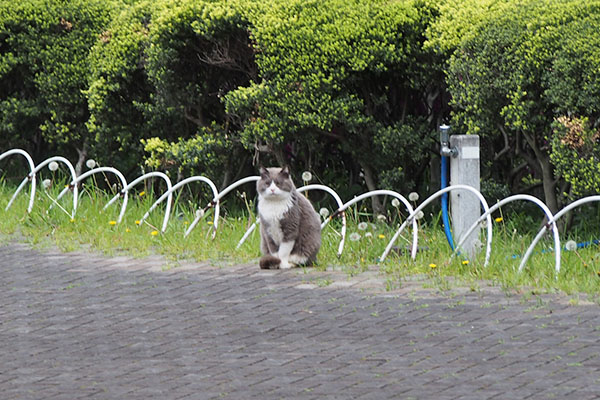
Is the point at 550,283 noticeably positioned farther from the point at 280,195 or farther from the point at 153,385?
the point at 153,385

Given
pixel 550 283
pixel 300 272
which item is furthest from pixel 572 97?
pixel 300 272

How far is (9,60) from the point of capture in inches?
565

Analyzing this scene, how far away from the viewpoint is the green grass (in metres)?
9.02

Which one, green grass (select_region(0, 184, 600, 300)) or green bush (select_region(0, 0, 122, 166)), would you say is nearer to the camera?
green grass (select_region(0, 184, 600, 300))

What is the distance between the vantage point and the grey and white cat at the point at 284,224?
967cm

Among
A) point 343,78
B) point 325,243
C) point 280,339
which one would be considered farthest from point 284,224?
point 343,78

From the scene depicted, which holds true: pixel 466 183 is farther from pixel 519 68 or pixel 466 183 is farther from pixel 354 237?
pixel 519 68

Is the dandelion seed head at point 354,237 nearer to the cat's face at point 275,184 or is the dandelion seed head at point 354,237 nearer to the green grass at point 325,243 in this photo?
the green grass at point 325,243

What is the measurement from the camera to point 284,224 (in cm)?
967

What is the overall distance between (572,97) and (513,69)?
0.68 m

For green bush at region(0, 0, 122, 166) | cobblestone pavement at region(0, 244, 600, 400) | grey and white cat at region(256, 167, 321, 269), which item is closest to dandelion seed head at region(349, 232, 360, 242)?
grey and white cat at region(256, 167, 321, 269)

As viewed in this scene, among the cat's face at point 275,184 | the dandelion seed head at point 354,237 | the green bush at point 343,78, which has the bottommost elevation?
the dandelion seed head at point 354,237

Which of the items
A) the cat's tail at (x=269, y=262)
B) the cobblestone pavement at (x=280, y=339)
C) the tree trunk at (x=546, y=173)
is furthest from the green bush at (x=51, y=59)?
the tree trunk at (x=546, y=173)

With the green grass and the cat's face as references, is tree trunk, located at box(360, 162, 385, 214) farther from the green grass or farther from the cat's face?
the cat's face
